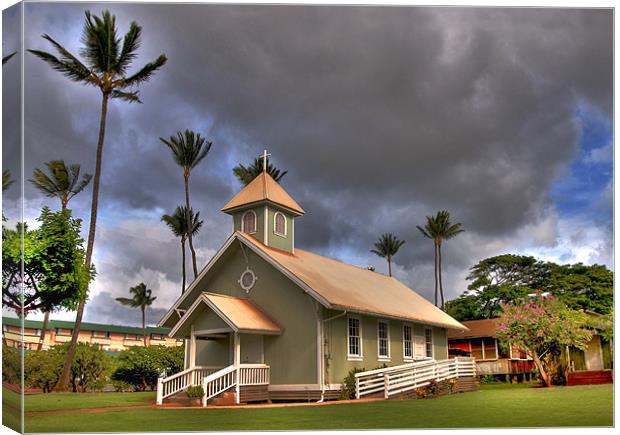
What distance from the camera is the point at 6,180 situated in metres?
15.9

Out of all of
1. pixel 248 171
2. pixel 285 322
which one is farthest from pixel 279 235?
pixel 248 171

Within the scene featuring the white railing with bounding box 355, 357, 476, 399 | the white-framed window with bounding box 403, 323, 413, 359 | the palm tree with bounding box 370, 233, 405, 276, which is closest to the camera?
the white railing with bounding box 355, 357, 476, 399

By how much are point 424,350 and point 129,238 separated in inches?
662

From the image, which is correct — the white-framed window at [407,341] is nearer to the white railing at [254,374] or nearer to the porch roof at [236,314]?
the porch roof at [236,314]

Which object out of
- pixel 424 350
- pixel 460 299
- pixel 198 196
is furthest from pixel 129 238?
pixel 460 299

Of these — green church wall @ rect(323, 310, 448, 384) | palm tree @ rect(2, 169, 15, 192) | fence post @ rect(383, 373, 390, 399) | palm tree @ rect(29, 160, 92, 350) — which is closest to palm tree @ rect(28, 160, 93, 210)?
palm tree @ rect(29, 160, 92, 350)

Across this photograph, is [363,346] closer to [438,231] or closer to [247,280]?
[247,280]

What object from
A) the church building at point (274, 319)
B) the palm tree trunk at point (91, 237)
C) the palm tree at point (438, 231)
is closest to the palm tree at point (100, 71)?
the palm tree trunk at point (91, 237)

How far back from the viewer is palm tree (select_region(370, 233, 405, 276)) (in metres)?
41.1

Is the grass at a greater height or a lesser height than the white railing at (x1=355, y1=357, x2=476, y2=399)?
lesser

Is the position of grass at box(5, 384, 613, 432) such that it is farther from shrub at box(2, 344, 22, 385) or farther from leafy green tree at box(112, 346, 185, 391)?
leafy green tree at box(112, 346, 185, 391)

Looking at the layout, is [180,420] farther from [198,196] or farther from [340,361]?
[198,196]

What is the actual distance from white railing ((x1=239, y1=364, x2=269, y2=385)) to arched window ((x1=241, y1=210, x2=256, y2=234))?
519 cm

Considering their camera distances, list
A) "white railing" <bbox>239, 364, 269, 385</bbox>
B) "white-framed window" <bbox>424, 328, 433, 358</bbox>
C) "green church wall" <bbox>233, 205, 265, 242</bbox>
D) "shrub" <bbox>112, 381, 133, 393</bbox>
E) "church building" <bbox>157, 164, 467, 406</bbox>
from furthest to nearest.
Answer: "shrub" <bbox>112, 381, 133, 393</bbox> < "white-framed window" <bbox>424, 328, 433, 358</bbox> < "green church wall" <bbox>233, 205, 265, 242</bbox> < "church building" <bbox>157, 164, 467, 406</bbox> < "white railing" <bbox>239, 364, 269, 385</bbox>
